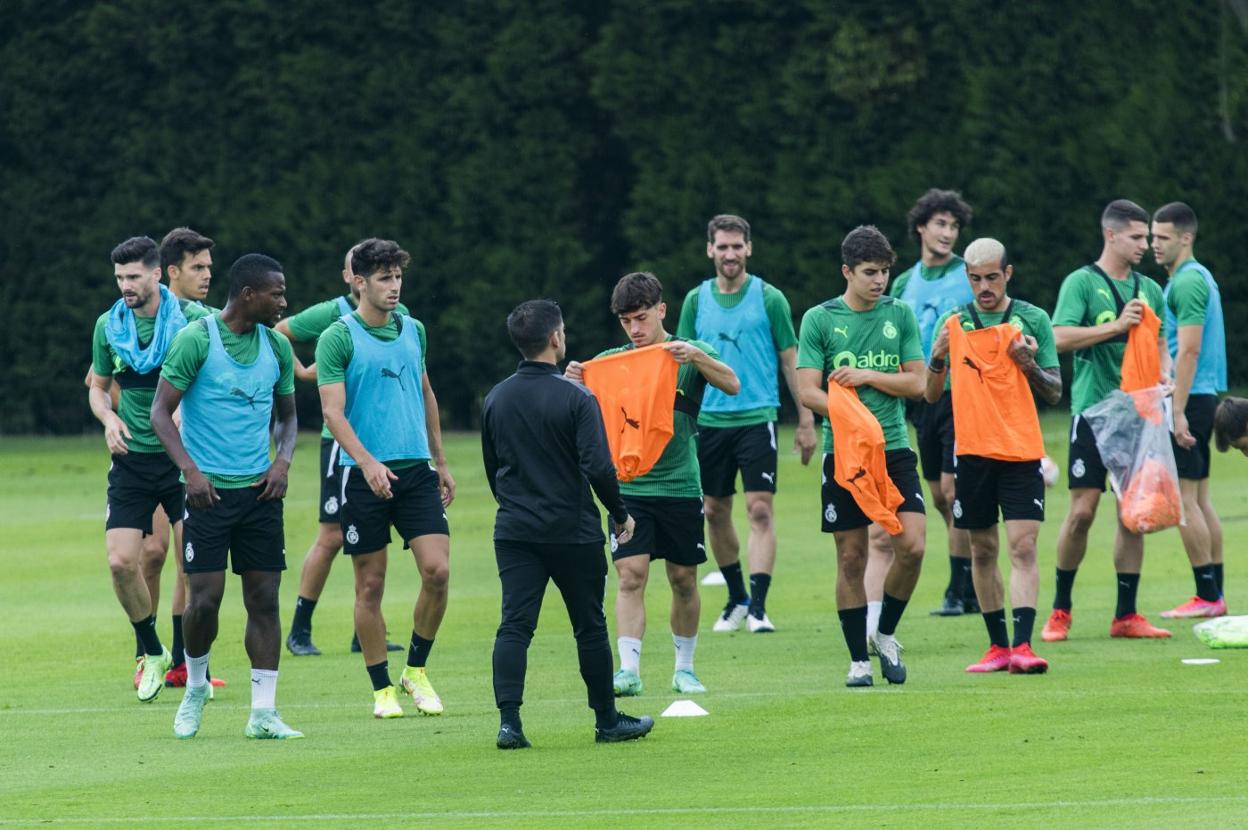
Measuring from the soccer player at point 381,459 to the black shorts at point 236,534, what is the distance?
1.94 feet

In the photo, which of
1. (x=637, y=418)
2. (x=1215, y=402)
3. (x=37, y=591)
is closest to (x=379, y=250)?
(x=637, y=418)

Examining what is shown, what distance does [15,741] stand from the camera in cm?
1009

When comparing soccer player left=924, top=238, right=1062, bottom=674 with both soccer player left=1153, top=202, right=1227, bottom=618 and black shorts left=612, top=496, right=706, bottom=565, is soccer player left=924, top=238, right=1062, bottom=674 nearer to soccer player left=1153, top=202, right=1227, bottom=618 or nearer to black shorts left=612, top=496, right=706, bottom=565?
black shorts left=612, top=496, right=706, bottom=565

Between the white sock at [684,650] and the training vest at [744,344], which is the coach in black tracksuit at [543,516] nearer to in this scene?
the white sock at [684,650]

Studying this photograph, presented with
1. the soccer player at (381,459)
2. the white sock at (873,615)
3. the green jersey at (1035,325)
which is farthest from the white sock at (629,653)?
the green jersey at (1035,325)

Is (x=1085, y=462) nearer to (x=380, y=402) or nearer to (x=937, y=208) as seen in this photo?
(x=937, y=208)

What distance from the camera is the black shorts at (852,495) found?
435 inches

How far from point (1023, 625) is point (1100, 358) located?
7.01 ft

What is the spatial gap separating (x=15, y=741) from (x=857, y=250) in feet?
15.3

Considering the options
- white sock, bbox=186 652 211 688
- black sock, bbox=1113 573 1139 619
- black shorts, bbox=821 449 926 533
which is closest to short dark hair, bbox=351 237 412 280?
white sock, bbox=186 652 211 688

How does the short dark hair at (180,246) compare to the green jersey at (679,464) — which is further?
the short dark hair at (180,246)

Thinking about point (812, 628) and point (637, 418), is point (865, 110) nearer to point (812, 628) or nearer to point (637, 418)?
point (812, 628)

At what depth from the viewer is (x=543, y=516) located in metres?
9.38

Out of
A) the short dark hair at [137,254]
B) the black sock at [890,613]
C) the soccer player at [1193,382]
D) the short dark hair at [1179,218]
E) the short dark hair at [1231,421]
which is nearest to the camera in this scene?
the short dark hair at [1231,421]
